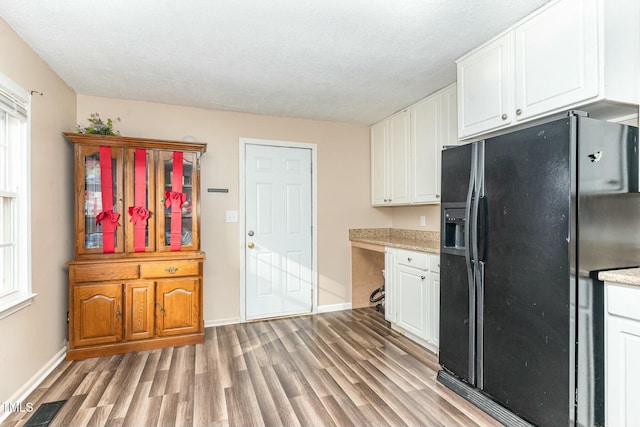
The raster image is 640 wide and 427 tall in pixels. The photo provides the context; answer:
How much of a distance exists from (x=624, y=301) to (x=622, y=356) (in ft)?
0.86

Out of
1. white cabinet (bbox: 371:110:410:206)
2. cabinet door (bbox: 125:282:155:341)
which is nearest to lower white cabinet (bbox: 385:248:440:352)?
white cabinet (bbox: 371:110:410:206)

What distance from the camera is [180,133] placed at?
360 cm

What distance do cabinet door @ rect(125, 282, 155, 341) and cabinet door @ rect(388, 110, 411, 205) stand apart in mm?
2665

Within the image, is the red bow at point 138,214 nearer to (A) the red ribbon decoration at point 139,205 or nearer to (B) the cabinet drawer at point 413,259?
(A) the red ribbon decoration at point 139,205

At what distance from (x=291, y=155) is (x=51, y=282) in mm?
2582

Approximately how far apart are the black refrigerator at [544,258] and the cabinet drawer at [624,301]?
50 mm

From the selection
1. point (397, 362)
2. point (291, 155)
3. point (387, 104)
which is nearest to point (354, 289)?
point (397, 362)

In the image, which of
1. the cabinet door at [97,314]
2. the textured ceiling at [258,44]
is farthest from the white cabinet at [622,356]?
the cabinet door at [97,314]

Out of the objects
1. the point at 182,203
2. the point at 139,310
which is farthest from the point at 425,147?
the point at 139,310

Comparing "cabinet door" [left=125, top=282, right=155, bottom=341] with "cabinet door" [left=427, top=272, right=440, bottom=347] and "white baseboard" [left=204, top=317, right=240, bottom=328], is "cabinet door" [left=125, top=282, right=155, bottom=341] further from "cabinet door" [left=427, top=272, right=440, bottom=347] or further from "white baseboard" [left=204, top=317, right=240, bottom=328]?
"cabinet door" [left=427, top=272, right=440, bottom=347]

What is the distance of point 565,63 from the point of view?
1817 mm

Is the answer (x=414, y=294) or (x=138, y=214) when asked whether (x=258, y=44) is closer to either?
(x=138, y=214)

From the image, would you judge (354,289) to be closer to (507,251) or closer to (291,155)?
(291,155)

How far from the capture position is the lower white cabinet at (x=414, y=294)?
2.84m
